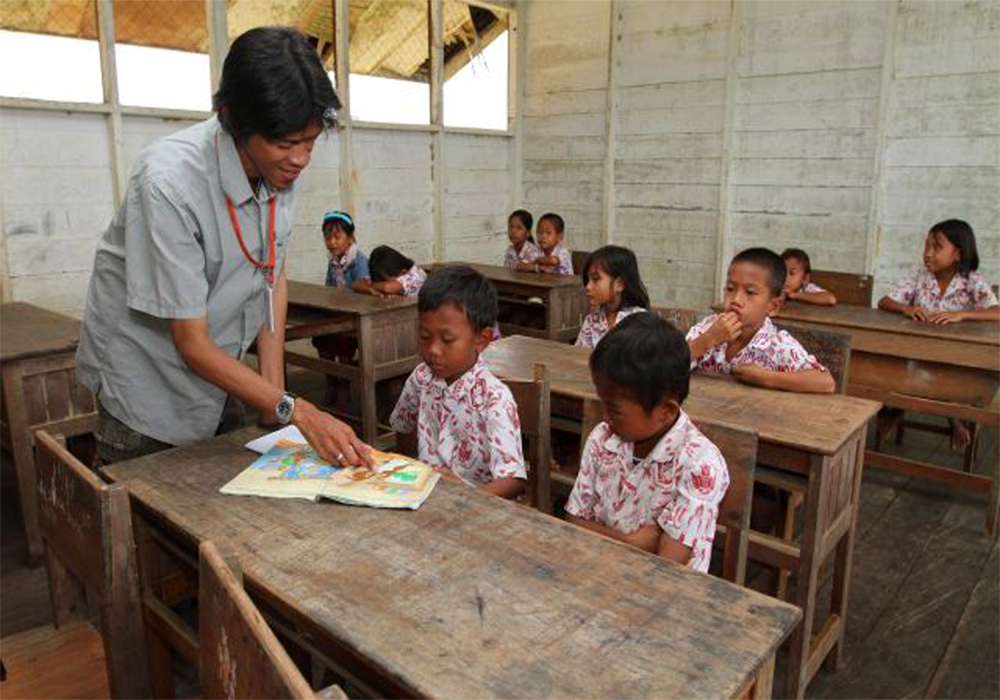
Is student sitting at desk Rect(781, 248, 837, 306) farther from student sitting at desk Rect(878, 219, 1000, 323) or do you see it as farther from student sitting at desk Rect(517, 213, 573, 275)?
student sitting at desk Rect(517, 213, 573, 275)

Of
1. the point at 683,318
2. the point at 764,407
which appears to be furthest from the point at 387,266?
the point at 764,407

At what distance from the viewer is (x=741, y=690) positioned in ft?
2.74

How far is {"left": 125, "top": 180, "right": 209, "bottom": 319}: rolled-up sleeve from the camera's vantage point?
1354 millimetres

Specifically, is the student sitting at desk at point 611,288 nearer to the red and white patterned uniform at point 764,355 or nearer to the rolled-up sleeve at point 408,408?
the red and white patterned uniform at point 764,355

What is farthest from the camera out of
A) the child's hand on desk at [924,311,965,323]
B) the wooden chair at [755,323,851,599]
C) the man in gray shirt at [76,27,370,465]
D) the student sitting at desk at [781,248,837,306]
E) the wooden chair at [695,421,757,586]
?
the student sitting at desk at [781,248,837,306]

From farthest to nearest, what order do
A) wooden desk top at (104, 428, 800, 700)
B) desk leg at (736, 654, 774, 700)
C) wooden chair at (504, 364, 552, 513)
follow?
1. wooden chair at (504, 364, 552, 513)
2. desk leg at (736, 654, 774, 700)
3. wooden desk top at (104, 428, 800, 700)

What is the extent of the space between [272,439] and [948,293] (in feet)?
11.5

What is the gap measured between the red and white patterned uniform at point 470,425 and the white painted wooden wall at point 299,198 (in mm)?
1134

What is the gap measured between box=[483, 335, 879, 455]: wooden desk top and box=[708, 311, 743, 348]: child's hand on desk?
0.14 m

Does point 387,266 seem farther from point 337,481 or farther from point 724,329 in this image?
point 337,481

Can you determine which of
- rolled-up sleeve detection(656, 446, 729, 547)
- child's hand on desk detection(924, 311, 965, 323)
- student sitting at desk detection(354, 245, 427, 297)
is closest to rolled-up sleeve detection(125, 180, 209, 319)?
rolled-up sleeve detection(656, 446, 729, 547)

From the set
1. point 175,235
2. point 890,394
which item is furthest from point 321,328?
point 890,394

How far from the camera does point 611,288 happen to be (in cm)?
306

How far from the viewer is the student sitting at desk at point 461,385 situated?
1.83 metres
